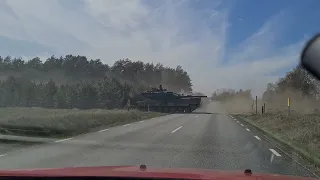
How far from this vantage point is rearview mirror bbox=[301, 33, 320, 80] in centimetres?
543

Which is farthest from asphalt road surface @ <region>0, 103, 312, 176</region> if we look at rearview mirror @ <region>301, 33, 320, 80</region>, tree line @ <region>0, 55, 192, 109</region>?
tree line @ <region>0, 55, 192, 109</region>

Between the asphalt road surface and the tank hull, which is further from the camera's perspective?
the tank hull

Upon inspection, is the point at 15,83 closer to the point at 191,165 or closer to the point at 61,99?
the point at 61,99

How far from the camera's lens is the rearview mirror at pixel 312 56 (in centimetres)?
543

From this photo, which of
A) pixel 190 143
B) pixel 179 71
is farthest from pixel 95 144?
pixel 179 71

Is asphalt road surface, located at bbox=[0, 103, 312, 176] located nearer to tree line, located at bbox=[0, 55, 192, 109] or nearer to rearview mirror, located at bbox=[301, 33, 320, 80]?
rearview mirror, located at bbox=[301, 33, 320, 80]

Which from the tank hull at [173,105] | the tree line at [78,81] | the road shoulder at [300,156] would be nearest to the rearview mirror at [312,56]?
the road shoulder at [300,156]

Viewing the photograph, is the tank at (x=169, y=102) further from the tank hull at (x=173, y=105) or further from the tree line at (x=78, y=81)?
the tree line at (x=78, y=81)

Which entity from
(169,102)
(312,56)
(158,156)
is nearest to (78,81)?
(169,102)

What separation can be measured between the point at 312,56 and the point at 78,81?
352ft

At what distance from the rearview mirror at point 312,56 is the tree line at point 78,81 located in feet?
187

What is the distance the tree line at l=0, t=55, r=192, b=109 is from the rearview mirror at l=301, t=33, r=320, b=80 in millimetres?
57084

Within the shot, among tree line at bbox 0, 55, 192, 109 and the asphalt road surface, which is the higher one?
tree line at bbox 0, 55, 192, 109

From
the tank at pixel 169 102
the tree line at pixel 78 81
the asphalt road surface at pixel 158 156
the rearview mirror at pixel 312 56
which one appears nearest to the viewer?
the rearview mirror at pixel 312 56
